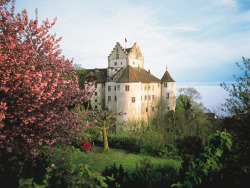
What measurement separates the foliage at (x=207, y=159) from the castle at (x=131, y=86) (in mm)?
32190

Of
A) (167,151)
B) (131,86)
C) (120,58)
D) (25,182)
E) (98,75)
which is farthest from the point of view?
(98,75)

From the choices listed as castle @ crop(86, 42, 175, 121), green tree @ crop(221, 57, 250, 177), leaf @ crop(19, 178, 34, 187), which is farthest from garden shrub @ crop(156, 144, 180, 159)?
castle @ crop(86, 42, 175, 121)

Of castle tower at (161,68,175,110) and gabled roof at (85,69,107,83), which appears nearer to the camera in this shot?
castle tower at (161,68,175,110)

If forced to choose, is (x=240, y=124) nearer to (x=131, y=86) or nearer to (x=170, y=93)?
(x=131, y=86)

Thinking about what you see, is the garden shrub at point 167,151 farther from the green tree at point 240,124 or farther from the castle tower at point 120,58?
the castle tower at point 120,58

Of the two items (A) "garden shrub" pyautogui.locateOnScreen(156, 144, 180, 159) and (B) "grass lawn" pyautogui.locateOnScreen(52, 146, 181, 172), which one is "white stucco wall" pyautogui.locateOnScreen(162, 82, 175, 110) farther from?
(A) "garden shrub" pyautogui.locateOnScreen(156, 144, 180, 159)

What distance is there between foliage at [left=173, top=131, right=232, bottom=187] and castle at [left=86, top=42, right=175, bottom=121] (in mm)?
32190

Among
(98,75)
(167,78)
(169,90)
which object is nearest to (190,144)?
(169,90)

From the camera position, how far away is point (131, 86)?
37.5 meters

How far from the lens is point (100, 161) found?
13195 mm

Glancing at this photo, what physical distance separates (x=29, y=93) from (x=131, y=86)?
31229mm

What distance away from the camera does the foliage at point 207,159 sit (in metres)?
4.82

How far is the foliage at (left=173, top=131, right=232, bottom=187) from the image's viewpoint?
482 cm

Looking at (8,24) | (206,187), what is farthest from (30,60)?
(206,187)
